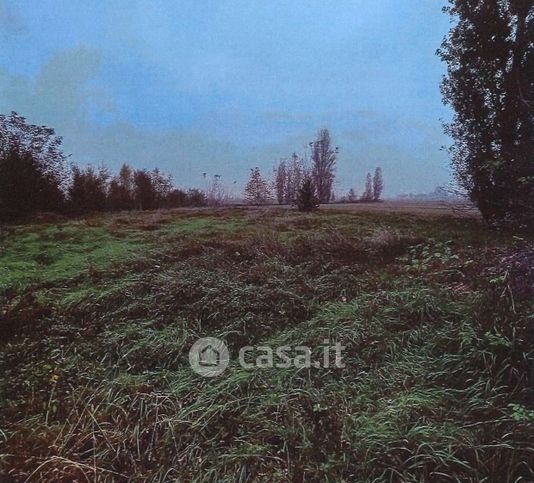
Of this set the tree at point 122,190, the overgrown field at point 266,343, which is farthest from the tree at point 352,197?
the tree at point 122,190

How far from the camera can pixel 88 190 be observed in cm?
239

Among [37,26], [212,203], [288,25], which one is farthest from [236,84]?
[37,26]

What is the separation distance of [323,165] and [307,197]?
218mm

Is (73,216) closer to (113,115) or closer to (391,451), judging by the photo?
(113,115)

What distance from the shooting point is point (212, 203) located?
2.41 meters

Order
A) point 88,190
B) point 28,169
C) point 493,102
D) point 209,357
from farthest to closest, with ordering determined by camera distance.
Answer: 1. point 88,190
2. point 28,169
3. point 493,102
4. point 209,357

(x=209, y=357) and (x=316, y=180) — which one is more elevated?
(x=316, y=180)

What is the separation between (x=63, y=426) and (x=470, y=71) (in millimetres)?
2793

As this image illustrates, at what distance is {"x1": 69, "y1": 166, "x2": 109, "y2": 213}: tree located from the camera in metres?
2.35

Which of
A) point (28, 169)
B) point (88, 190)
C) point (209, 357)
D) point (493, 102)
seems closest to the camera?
point (209, 357)

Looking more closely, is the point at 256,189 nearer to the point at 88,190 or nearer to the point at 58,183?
the point at 88,190

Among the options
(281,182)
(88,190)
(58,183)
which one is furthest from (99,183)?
(281,182)

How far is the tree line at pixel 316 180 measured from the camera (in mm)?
2268

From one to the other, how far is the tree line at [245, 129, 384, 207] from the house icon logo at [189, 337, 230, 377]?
3.00 feet
